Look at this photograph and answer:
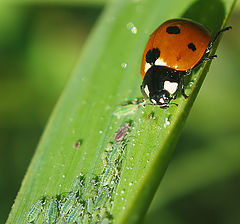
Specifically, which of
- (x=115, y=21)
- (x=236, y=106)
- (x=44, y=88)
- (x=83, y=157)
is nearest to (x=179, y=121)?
(x=83, y=157)

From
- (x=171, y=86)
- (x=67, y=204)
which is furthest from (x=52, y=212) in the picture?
(x=171, y=86)

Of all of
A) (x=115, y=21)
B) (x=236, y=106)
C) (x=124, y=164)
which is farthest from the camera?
(x=236, y=106)

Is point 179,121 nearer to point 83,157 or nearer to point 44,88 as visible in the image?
point 83,157

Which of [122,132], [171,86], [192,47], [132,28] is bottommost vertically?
[122,132]

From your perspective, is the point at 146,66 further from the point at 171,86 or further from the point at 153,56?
the point at 171,86

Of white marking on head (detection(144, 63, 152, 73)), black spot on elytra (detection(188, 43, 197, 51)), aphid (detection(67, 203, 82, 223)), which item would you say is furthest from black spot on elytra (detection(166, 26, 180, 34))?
aphid (detection(67, 203, 82, 223))

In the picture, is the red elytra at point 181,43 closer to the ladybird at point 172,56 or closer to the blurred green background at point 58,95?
the ladybird at point 172,56
